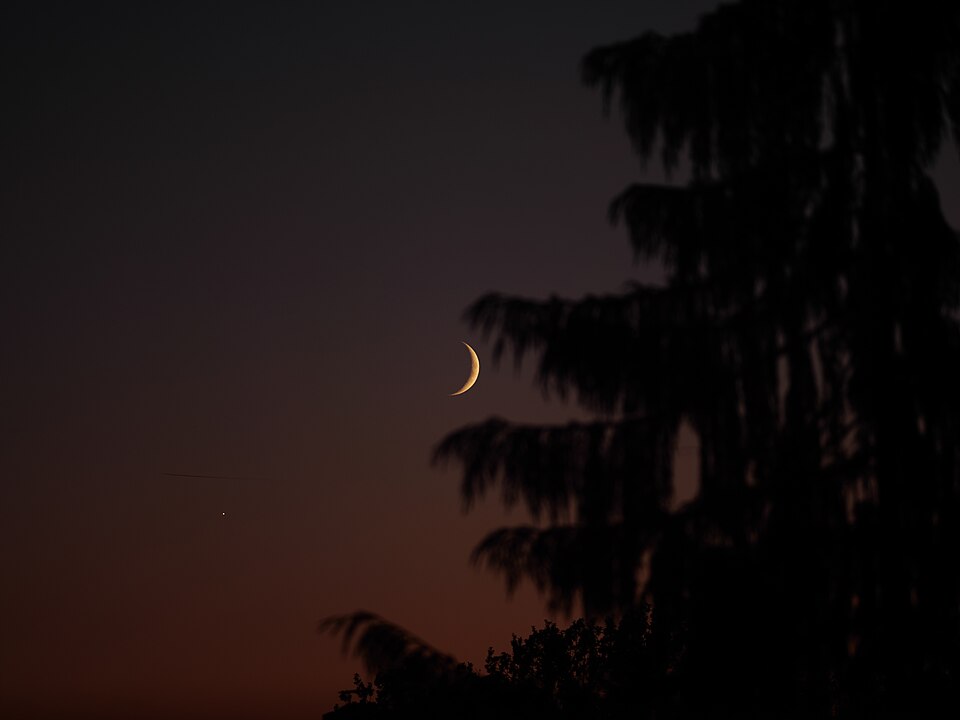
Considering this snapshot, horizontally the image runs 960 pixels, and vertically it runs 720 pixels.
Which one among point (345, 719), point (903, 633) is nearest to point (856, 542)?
point (903, 633)

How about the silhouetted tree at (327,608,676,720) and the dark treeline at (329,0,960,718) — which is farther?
the silhouetted tree at (327,608,676,720)

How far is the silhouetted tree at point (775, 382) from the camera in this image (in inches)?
349

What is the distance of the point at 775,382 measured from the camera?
368 inches

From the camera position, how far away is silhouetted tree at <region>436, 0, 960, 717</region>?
8.86 metres

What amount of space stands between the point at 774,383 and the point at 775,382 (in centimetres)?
1

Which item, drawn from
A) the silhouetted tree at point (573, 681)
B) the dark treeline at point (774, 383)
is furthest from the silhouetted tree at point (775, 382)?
the silhouetted tree at point (573, 681)

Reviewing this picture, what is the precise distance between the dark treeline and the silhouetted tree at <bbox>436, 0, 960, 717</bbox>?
0.06 ft

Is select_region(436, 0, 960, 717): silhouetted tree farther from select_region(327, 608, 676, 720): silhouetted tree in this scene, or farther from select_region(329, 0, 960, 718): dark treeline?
select_region(327, 608, 676, 720): silhouetted tree

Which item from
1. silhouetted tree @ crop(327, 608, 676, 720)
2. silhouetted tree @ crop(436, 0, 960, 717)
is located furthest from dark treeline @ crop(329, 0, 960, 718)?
silhouetted tree @ crop(327, 608, 676, 720)

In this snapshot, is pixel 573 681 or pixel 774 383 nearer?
pixel 774 383

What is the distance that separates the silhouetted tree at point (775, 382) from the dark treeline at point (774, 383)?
0.7 inches

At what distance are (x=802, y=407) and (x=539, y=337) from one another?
6.66 ft

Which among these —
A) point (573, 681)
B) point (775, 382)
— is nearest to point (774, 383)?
point (775, 382)

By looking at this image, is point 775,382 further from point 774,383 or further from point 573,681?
point 573,681
